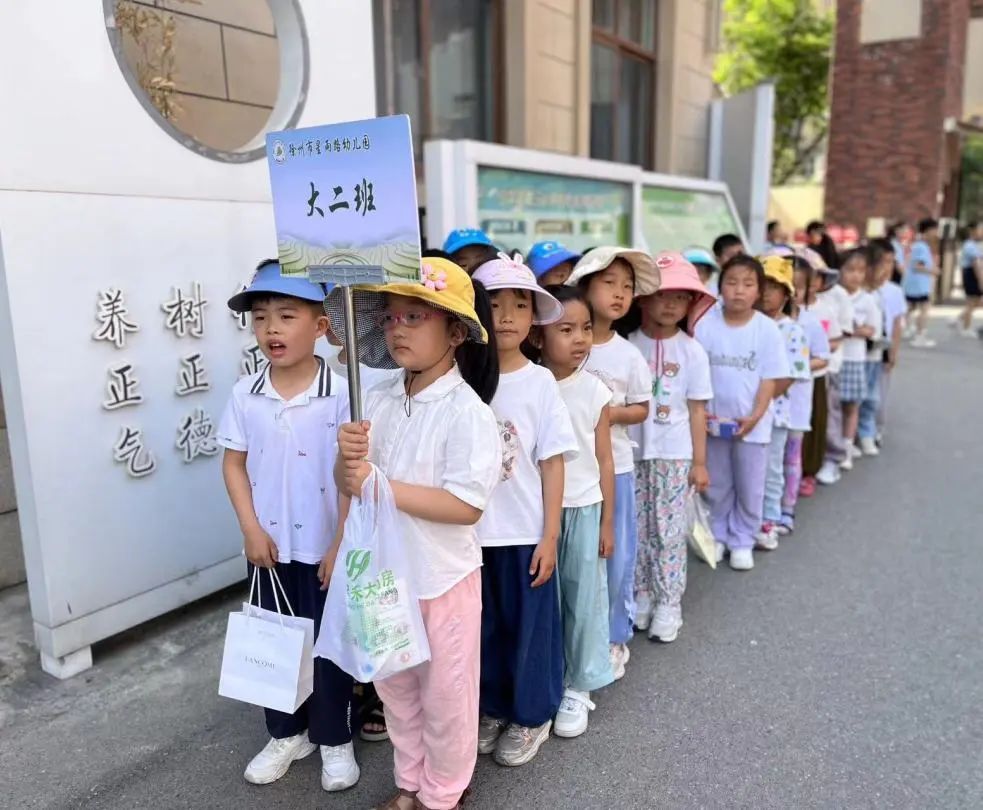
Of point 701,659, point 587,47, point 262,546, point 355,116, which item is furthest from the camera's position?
point 587,47

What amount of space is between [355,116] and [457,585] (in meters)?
2.60

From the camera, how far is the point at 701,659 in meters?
3.20

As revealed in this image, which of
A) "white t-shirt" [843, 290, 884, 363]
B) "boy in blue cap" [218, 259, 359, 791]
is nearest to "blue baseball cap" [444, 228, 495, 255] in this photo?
"boy in blue cap" [218, 259, 359, 791]

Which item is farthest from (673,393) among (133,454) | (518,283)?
(133,454)

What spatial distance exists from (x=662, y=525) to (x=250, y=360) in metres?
1.87

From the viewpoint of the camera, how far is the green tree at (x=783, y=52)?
2094 centimetres

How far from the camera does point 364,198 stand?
185 centimetres

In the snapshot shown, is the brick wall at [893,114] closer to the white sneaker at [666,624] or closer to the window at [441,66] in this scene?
the window at [441,66]

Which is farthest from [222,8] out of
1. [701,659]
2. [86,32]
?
[701,659]

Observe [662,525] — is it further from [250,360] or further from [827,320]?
[827,320]

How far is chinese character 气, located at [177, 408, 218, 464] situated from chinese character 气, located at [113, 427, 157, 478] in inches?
5.6

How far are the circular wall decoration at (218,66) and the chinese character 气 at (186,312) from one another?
569 millimetres

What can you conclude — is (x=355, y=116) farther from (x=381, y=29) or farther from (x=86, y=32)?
(x=381, y=29)

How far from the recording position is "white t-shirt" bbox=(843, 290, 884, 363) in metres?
5.62
